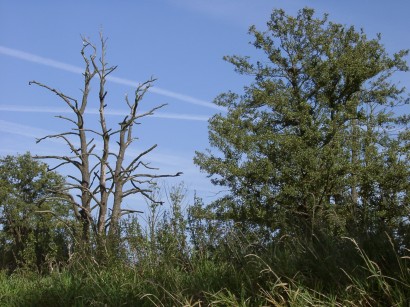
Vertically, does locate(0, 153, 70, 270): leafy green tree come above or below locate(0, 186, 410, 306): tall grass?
above

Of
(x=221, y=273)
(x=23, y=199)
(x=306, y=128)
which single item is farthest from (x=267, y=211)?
(x=23, y=199)

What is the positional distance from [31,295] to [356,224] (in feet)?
14.0

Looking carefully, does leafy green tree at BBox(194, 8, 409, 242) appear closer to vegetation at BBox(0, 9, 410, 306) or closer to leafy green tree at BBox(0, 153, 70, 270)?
vegetation at BBox(0, 9, 410, 306)

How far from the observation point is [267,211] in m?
23.8

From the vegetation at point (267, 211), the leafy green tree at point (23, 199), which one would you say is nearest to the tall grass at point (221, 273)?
the vegetation at point (267, 211)

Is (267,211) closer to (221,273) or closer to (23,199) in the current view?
(221,273)

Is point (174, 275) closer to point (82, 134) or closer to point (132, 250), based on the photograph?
point (132, 250)

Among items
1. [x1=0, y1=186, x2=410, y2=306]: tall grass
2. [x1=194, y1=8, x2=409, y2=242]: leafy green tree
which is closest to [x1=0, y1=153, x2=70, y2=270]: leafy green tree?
[x1=194, y1=8, x2=409, y2=242]: leafy green tree

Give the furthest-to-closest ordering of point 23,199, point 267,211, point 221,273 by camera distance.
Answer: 1. point 23,199
2. point 267,211
3. point 221,273

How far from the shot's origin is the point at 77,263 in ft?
26.1

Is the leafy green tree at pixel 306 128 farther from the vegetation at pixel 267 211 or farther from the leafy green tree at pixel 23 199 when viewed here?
the leafy green tree at pixel 23 199

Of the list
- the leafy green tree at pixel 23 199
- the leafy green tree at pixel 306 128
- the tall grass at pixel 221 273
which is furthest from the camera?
the leafy green tree at pixel 23 199

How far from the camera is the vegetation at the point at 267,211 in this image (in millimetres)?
5273

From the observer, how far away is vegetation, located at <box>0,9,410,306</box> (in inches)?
208
